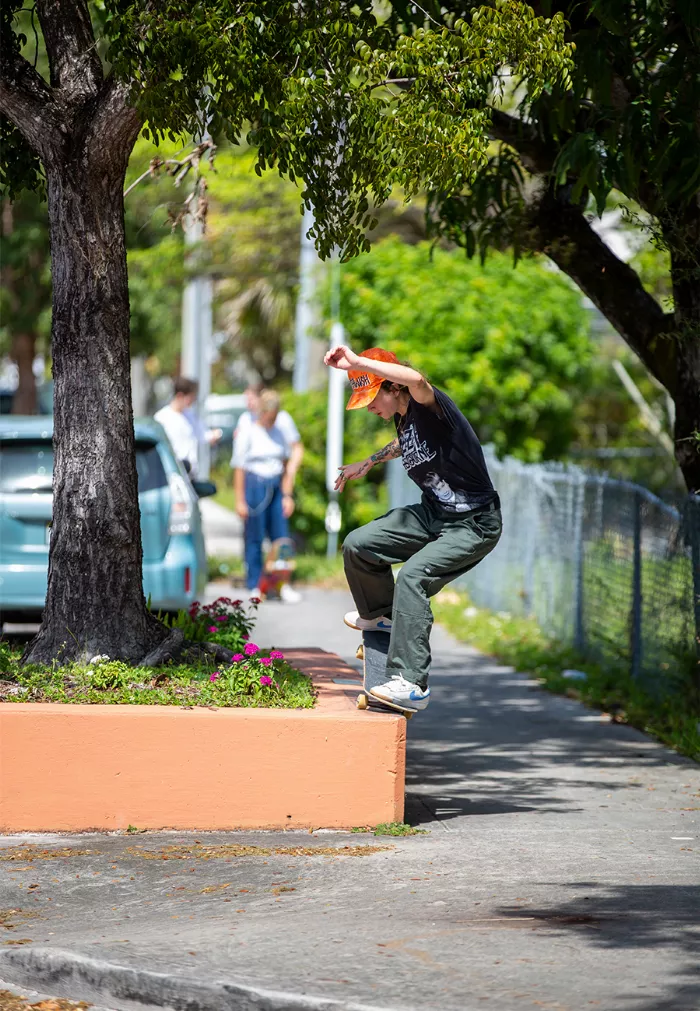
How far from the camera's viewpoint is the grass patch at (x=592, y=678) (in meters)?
8.68

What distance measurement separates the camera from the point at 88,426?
6781 mm

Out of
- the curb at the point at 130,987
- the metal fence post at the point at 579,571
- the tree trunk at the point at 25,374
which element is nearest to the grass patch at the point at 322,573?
the metal fence post at the point at 579,571

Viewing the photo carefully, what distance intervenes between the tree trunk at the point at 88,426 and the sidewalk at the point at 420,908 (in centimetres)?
111

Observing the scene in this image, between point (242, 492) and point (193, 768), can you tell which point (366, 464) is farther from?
point (242, 492)

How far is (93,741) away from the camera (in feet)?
19.8

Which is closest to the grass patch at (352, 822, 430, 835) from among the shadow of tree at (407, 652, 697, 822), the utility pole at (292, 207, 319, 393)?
the shadow of tree at (407, 652, 697, 822)

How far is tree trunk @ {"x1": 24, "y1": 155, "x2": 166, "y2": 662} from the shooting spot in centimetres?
676

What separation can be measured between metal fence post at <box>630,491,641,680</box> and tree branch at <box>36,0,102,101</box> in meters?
4.67

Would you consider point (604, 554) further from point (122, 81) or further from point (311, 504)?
point (311, 504)

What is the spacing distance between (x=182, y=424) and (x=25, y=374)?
1229 centimetres

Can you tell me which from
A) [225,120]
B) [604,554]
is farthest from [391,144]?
[604,554]

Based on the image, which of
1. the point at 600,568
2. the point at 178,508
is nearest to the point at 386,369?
the point at 178,508

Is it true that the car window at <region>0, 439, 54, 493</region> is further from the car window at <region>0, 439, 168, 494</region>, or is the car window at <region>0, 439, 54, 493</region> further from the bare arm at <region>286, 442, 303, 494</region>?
the bare arm at <region>286, 442, 303, 494</region>

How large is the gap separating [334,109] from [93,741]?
2.78 meters
